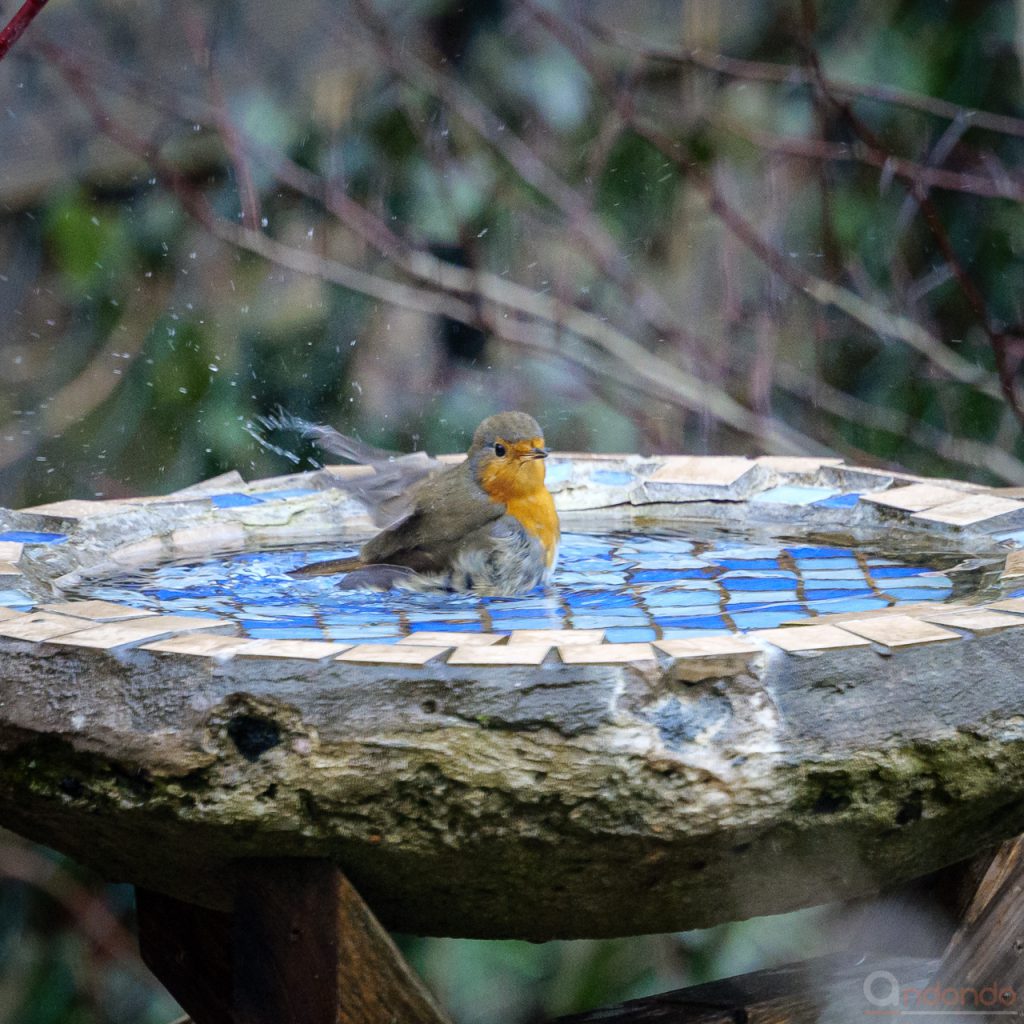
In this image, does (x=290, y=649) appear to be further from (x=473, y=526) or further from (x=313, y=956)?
(x=473, y=526)

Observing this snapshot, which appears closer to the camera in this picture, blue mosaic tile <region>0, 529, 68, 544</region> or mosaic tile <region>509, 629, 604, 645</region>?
mosaic tile <region>509, 629, 604, 645</region>

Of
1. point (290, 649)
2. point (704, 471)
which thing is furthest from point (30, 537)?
point (704, 471)

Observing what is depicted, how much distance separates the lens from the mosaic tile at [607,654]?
3.92 feet

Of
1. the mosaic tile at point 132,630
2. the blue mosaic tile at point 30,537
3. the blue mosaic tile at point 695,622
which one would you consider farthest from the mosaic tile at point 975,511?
the blue mosaic tile at point 30,537

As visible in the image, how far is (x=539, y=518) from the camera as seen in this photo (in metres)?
1.96

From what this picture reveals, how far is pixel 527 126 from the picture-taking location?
4285mm

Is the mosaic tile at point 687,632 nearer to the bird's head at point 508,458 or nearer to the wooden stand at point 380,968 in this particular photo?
the wooden stand at point 380,968

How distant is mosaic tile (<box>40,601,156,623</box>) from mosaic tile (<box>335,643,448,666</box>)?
1.06 ft

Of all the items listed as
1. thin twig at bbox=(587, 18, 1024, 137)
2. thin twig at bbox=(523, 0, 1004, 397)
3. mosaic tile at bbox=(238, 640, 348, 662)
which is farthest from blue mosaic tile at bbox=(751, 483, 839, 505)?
thin twig at bbox=(587, 18, 1024, 137)

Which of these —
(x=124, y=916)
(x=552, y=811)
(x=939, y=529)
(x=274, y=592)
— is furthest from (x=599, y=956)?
(x=552, y=811)

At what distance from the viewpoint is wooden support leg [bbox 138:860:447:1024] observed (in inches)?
50.1

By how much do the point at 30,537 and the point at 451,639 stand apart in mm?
938

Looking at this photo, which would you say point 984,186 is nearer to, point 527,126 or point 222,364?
point 527,126

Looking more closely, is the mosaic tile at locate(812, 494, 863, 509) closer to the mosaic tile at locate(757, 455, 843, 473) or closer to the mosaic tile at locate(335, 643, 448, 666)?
the mosaic tile at locate(757, 455, 843, 473)
